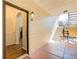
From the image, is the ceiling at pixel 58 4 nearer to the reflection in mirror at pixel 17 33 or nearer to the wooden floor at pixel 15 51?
the reflection in mirror at pixel 17 33

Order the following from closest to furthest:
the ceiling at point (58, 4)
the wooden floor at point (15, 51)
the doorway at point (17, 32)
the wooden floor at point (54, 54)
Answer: the doorway at point (17, 32) → the wooden floor at point (15, 51) → the wooden floor at point (54, 54) → the ceiling at point (58, 4)

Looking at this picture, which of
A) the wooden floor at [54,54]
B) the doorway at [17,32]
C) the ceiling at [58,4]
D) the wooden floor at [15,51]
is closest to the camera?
the doorway at [17,32]

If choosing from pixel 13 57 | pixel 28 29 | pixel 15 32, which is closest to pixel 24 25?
pixel 28 29

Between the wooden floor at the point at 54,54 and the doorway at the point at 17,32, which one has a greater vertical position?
the doorway at the point at 17,32

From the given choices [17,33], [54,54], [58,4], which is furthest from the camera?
[58,4]

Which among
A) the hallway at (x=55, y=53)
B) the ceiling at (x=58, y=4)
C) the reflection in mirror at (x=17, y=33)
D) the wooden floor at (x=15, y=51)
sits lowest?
the hallway at (x=55, y=53)

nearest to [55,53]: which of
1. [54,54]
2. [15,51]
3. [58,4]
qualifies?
[54,54]

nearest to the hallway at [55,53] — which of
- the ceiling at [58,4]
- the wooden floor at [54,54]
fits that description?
the wooden floor at [54,54]

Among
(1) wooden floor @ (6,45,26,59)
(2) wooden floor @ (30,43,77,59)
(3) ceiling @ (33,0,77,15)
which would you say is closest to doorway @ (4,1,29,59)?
(1) wooden floor @ (6,45,26,59)

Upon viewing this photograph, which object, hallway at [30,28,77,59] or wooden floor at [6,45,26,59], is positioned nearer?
wooden floor at [6,45,26,59]

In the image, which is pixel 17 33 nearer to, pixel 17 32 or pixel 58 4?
pixel 17 32

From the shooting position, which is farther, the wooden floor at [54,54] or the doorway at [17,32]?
the wooden floor at [54,54]

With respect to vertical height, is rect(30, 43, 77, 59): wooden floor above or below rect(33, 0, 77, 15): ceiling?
below

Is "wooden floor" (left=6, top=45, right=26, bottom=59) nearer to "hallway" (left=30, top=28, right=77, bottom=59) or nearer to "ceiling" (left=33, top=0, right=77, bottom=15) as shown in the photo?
"hallway" (left=30, top=28, right=77, bottom=59)
